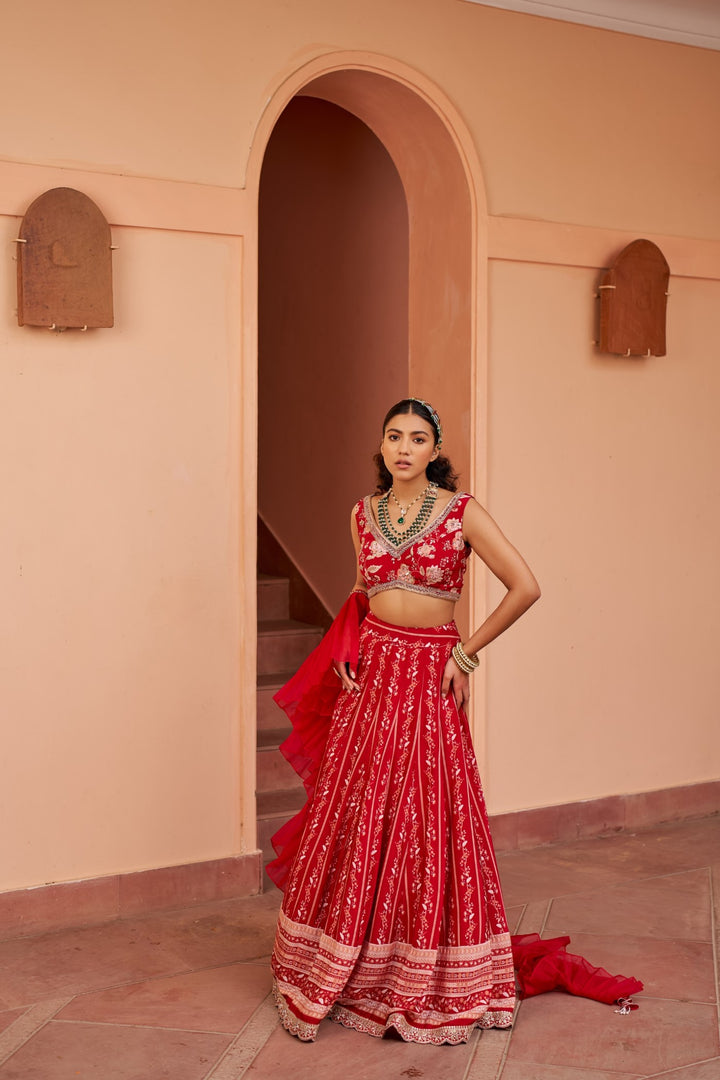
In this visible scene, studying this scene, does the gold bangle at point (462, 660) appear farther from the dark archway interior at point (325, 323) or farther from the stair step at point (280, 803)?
the dark archway interior at point (325, 323)

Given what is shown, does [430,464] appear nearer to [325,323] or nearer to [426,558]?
[426,558]

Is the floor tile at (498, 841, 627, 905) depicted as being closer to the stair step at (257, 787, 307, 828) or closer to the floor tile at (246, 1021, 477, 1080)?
the stair step at (257, 787, 307, 828)

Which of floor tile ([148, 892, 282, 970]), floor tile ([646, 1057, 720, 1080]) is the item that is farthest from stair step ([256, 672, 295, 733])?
floor tile ([646, 1057, 720, 1080])

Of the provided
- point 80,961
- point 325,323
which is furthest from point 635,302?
point 80,961

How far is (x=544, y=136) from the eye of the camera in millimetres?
4488

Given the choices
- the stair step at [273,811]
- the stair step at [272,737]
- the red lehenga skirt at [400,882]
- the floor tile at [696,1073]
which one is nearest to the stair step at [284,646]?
the stair step at [272,737]

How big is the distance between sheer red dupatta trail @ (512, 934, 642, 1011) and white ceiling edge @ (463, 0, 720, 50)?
3.33 m

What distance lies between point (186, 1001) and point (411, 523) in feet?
4.80

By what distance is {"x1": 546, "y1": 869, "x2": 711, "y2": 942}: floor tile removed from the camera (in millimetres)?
3764

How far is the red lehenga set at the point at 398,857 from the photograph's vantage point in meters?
3.03

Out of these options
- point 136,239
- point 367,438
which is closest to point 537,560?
point 367,438

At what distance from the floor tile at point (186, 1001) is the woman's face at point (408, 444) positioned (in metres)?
1.51

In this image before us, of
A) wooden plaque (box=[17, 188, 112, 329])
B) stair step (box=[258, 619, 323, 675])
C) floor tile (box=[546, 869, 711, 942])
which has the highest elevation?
wooden plaque (box=[17, 188, 112, 329])

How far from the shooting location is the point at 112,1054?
2924 mm
